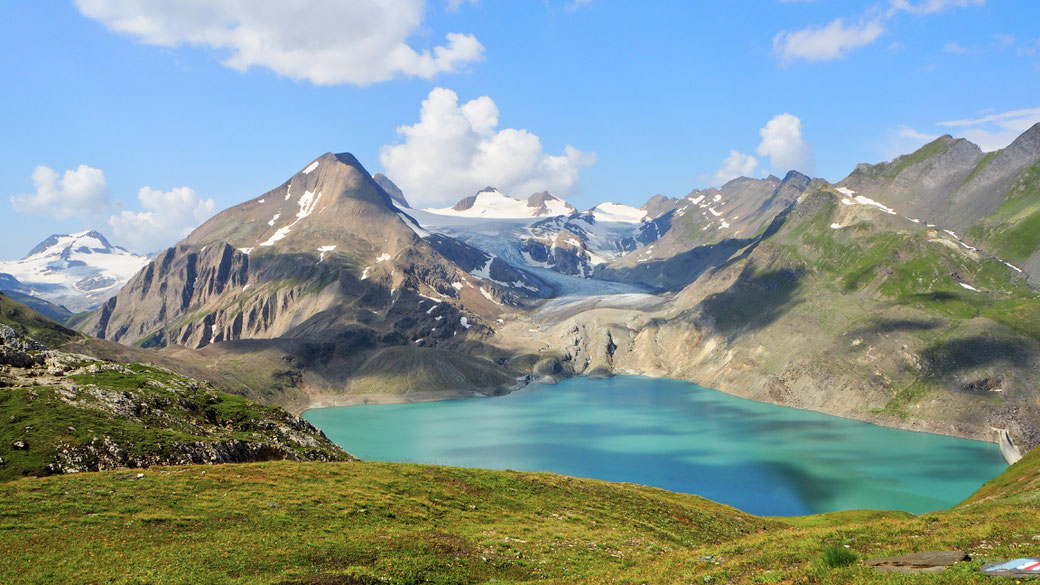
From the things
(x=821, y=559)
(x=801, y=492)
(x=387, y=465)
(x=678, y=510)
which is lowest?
(x=801, y=492)

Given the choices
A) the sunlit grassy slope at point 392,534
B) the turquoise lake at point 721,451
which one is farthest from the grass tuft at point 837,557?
the turquoise lake at point 721,451

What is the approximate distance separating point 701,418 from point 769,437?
27.4 meters

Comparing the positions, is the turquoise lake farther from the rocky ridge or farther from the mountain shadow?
the rocky ridge

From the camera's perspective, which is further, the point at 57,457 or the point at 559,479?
the point at 559,479

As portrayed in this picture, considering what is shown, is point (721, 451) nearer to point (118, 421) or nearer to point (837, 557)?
point (118, 421)

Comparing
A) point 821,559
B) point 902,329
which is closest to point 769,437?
point 902,329

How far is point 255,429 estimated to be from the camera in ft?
193

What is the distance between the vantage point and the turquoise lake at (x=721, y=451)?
351 feet

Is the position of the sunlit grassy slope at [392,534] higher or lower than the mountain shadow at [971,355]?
lower

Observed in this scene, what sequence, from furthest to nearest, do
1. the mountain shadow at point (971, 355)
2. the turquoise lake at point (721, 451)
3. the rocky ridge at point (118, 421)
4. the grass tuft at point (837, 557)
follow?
the mountain shadow at point (971, 355) → the turquoise lake at point (721, 451) → the rocky ridge at point (118, 421) → the grass tuft at point (837, 557)

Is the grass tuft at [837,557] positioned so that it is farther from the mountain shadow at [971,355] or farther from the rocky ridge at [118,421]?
the mountain shadow at [971,355]

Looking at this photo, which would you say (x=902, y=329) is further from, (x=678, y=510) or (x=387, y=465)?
(x=387, y=465)

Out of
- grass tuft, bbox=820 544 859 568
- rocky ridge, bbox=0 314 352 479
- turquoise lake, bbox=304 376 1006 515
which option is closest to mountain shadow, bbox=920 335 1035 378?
turquoise lake, bbox=304 376 1006 515

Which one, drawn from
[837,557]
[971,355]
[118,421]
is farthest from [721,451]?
[837,557]
